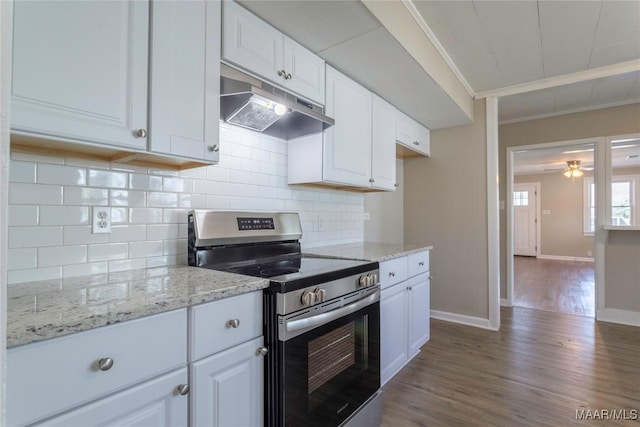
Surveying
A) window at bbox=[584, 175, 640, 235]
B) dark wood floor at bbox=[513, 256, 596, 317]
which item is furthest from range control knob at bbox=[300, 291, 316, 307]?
window at bbox=[584, 175, 640, 235]

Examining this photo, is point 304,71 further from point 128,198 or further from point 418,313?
point 418,313

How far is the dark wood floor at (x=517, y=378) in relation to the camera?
1.83 m

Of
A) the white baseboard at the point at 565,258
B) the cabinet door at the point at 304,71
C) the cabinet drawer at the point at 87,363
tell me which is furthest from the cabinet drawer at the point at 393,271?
the white baseboard at the point at 565,258

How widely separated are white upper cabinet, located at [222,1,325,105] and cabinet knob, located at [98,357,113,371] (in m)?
1.26

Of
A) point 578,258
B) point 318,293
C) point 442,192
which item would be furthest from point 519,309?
point 578,258

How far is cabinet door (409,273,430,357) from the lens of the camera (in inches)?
96.0

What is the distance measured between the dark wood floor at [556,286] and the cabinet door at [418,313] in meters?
2.18

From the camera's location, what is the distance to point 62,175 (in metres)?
1.21

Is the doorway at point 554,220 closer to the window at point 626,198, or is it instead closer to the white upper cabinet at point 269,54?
the window at point 626,198

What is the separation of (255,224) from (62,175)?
882 mm

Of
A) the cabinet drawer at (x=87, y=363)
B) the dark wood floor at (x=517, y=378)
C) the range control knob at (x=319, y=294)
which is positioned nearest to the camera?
the cabinet drawer at (x=87, y=363)

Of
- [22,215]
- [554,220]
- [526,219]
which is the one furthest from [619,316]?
[526,219]

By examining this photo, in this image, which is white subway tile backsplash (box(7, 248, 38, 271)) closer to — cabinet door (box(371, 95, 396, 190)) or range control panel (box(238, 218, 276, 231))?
range control panel (box(238, 218, 276, 231))

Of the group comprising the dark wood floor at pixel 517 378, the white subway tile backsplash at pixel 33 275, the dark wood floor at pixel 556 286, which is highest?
the white subway tile backsplash at pixel 33 275
